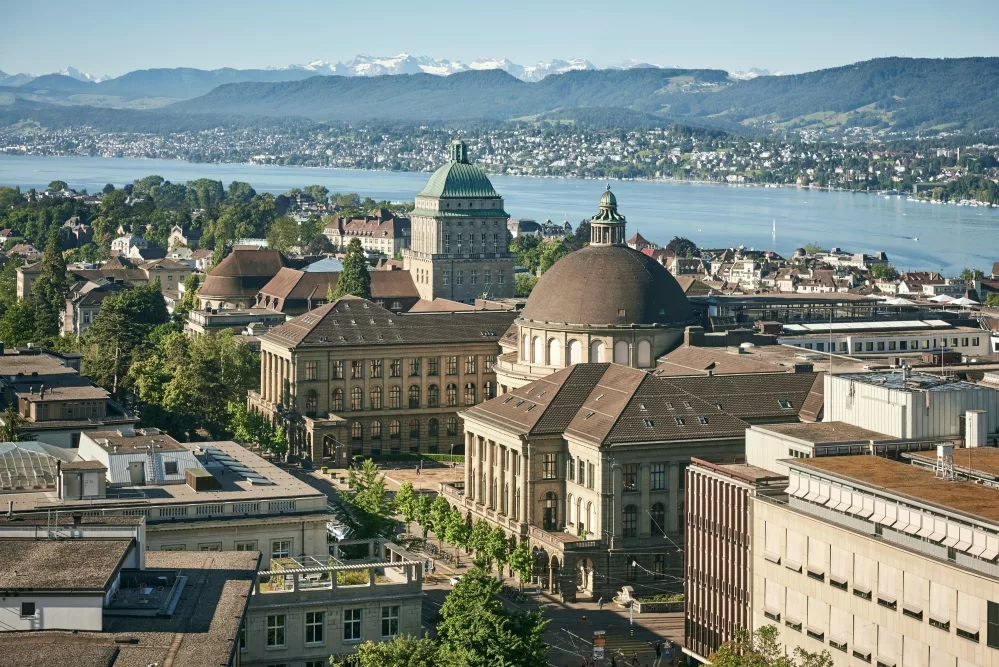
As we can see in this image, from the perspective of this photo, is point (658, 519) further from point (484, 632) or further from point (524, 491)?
point (484, 632)

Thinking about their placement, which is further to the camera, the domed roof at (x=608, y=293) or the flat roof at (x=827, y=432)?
the domed roof at (x=608, y=293)

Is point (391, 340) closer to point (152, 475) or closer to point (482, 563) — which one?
point (482, 563)

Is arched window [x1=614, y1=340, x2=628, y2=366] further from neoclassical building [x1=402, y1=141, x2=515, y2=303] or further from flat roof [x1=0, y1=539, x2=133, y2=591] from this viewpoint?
flat roof [x1=0, y1=539, x2=133, y2=591]

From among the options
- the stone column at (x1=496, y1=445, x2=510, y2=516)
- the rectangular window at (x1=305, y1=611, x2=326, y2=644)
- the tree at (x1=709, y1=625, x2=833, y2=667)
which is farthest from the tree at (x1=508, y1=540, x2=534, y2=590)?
the rectangular window at (x1=305, y1=611, x2=326, y2=644)

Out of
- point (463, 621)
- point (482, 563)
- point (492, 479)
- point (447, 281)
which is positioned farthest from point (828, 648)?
point (447, 281)

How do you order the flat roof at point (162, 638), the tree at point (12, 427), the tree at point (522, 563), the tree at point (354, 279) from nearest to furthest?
1. the flat roof at point (162, 638)
2. the tree at point (522, 563)
3. the tree at point (12, 427)
4. the tree at point (354, 279)

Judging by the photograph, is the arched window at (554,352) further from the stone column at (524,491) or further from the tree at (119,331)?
the tree at (119,331)

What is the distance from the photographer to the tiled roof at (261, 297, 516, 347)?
12469 cm

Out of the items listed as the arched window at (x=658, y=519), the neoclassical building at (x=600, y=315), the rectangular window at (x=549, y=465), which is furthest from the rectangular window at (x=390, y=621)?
the neoclassical building at (x=600, y=315)

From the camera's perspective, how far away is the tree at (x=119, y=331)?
5039 inches

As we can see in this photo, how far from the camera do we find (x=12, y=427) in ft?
287

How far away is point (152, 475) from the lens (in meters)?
69.4

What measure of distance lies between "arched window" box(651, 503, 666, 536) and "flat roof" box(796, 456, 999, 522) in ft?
72.9

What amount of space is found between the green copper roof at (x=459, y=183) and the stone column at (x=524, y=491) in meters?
75.2
